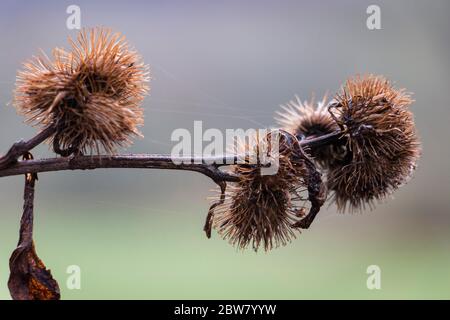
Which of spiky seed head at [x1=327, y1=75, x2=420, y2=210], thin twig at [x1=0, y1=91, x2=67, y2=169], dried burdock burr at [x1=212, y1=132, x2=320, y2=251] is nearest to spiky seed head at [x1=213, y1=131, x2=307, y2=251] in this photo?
dried burdock burr at [x1=212, y1=132, x2=320, y2=251]

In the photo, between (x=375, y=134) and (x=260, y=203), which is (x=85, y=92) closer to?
(x=260, y=203)

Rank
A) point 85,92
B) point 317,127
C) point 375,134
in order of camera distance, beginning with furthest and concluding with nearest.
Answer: point 317,127
point 375,134
point 85,92

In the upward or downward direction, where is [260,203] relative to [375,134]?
downward

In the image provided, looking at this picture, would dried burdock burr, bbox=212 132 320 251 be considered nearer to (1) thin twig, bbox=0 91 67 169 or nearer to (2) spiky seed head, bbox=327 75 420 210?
(2) spiky seed head, bbox=327 75 420 210

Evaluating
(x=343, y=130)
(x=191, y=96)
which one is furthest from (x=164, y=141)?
(x=343, y=130)

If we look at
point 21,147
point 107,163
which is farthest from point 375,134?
Result: point 21,147
